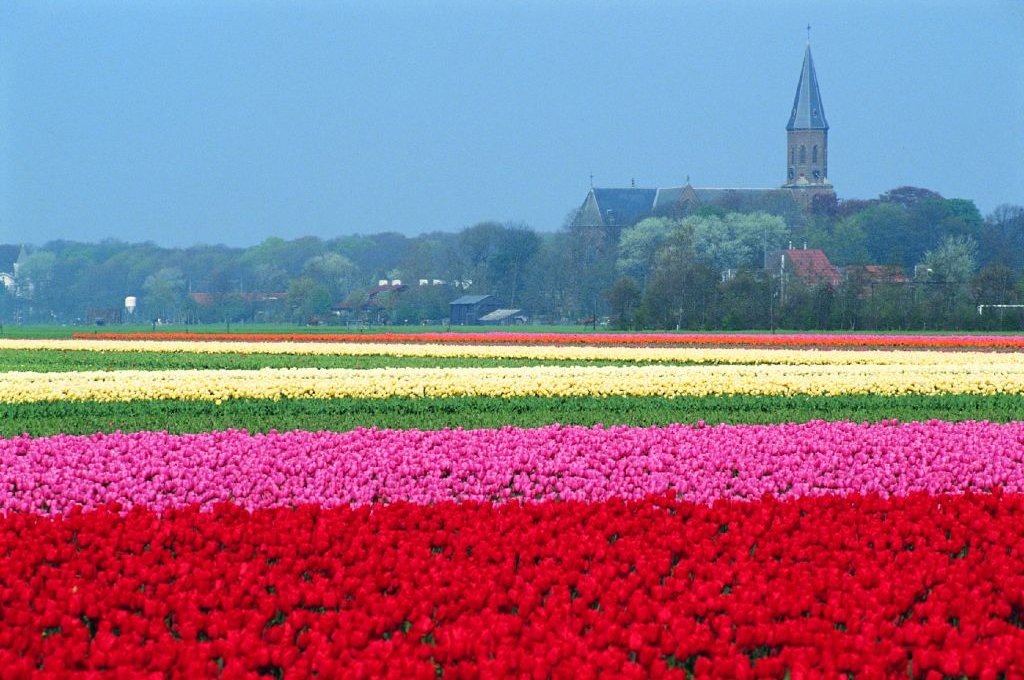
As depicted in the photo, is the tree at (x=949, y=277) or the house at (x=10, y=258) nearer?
the tree at (x=949, y=277)

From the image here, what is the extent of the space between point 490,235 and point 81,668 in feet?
349

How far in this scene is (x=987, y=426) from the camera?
40.6ft

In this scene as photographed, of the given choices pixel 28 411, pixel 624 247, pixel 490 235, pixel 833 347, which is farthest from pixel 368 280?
pixel 28 411

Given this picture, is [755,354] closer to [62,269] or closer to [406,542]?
[406,542]

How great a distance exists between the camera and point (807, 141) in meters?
135

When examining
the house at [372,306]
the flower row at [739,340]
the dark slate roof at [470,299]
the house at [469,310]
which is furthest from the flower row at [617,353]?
the dark slate roof at [470,299]

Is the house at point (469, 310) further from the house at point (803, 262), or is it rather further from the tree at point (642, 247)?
the house at point (803, 262)

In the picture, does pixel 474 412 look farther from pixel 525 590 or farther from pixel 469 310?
pixel 469 310

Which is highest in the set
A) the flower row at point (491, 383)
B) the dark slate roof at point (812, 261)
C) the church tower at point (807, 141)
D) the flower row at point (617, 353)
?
the church tower at point (807, 141)

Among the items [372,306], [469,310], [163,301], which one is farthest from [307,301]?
[163,301]

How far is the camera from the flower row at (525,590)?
14.6 ft

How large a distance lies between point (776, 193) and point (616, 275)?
137 ft

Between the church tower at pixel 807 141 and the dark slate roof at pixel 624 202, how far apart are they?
50.9 ft

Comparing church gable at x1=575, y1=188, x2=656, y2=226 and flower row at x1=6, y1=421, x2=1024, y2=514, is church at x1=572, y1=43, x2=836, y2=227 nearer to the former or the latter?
church gable at x1=575, y1=188, x2=656, y2=226
